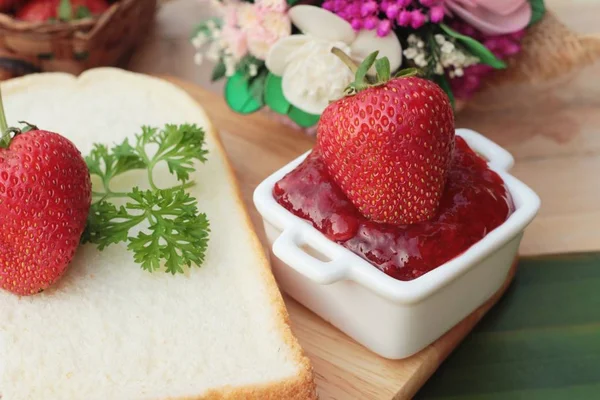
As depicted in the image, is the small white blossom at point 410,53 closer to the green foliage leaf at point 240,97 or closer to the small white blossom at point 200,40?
the green foliage leaf at point 240,97

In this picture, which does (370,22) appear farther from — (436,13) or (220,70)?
(220,70)

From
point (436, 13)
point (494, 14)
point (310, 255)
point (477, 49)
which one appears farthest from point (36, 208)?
point (494, 14)

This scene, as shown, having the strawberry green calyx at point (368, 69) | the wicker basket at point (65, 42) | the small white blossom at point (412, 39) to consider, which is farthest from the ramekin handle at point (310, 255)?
the wicker basket at point (65, 42)

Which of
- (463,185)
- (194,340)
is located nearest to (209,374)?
(194,340)

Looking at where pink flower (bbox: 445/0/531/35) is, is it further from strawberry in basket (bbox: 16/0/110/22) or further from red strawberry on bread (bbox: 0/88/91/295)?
strawberry in basket (bbox: 16/0/110/22)

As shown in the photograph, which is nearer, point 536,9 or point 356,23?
point 356,23

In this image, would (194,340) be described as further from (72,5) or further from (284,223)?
(72,5)
